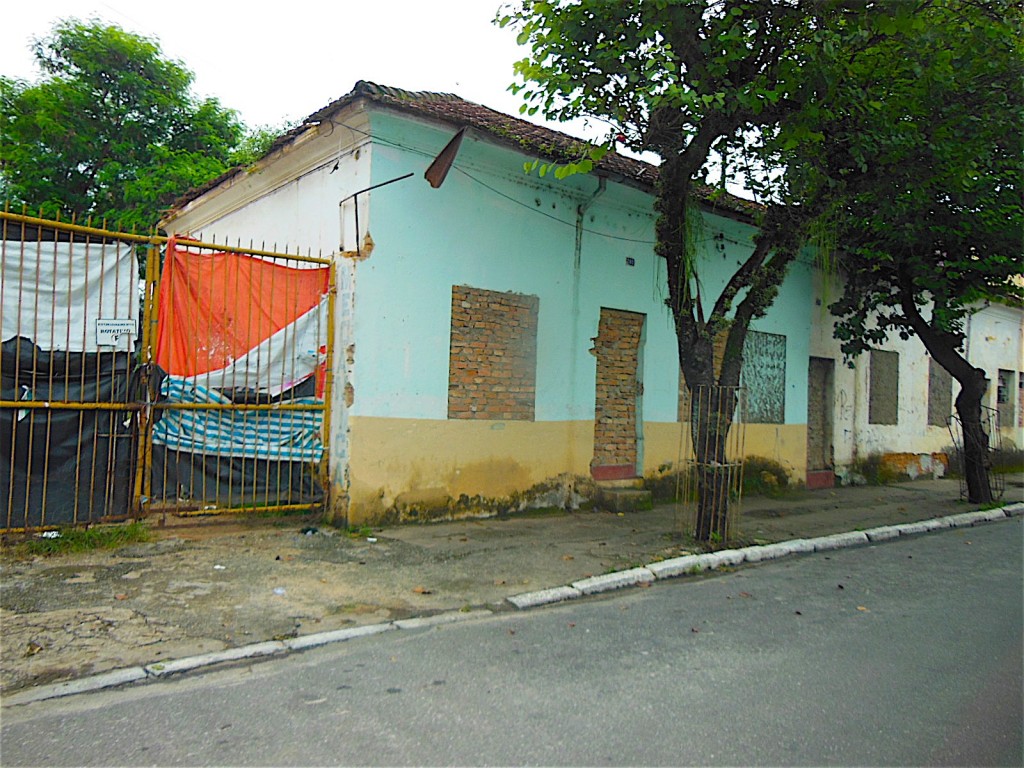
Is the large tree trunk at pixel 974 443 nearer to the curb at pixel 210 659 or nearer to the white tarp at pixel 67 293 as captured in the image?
the curb at pixel 210 659

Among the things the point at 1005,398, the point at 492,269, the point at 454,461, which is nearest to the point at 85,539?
the point at 454,461

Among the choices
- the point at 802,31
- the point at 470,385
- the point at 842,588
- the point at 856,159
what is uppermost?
the point at 802,31

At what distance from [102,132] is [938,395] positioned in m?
20.2

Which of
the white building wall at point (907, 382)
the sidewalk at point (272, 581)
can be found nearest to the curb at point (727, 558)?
the sidewalk at point (272, 581)

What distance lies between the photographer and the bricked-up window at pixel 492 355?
8492mm

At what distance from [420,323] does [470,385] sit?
974mm

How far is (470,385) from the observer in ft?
28.1

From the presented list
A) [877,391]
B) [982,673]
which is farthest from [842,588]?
[877,391]

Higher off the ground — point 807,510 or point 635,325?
point 635,325

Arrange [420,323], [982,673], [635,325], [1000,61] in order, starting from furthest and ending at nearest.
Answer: [635,325], [420,323], [1000,61], [982,673]

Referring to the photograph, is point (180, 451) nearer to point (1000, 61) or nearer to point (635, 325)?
point (635, 325)

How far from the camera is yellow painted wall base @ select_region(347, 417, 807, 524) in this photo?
7.67 metres

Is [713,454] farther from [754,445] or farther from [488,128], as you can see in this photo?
[754,445]

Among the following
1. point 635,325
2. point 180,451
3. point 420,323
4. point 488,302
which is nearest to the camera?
point 180,451
